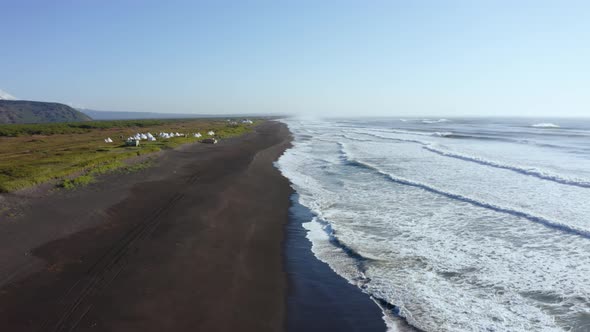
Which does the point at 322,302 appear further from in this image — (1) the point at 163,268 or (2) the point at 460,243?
(2) the point at 460,243

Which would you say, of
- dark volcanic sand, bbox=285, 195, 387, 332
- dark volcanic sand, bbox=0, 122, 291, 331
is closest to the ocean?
dark volcanic sand, bbox=285, 195, 387, 332

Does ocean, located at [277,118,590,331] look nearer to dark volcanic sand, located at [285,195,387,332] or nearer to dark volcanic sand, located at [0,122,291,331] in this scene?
dark volcanic sand, located at [285,195,387,332]

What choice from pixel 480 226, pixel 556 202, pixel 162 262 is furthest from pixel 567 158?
pixel 162 262

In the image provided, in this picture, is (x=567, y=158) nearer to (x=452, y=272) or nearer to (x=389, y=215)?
(x=389, y=215)

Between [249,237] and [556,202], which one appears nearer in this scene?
[249,237]

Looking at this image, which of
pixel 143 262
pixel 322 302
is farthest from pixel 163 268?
pixel 322 302

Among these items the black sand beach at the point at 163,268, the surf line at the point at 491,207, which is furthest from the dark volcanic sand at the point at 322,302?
the surf line at the point at 491,207
